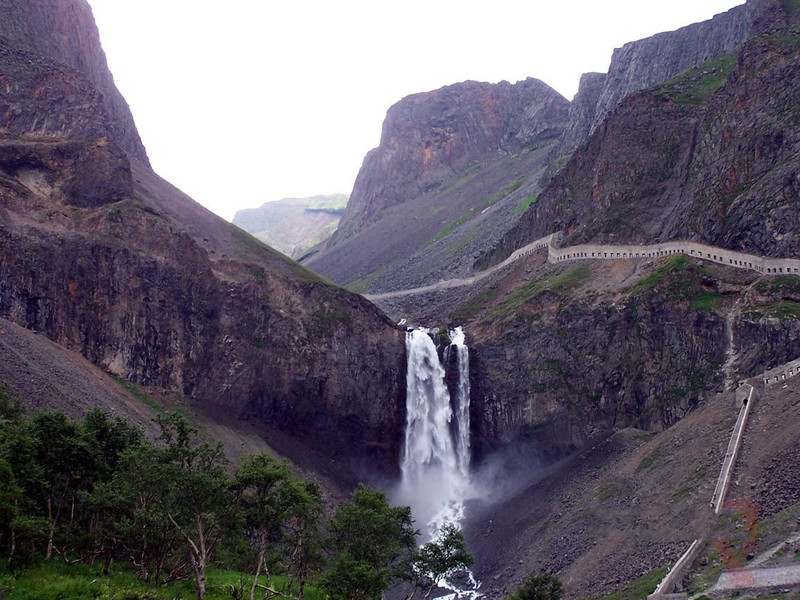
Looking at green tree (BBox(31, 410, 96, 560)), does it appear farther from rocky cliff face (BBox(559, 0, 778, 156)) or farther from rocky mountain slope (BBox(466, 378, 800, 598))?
rocky cliff face (BBox(559, 0, 778, 156))

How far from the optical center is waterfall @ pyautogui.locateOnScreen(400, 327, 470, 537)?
257 feet

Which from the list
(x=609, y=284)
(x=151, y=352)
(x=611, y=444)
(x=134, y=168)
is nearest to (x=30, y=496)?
(x=151, y=352)

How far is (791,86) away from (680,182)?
1482cm

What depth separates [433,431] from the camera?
3329 inches

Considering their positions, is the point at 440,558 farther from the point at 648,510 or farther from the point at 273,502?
the point at 648,510

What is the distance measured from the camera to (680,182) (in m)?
91.1

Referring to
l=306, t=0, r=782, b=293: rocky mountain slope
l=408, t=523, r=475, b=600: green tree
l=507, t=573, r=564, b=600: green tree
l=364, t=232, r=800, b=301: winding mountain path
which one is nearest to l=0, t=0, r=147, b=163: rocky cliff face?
l=306, t=0, r=782, b=293: rocky mountain slope

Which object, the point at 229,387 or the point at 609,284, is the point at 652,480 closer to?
the point at 609,284

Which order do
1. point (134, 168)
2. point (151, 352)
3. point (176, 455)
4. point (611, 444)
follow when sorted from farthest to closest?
point (134, 168) → point (151, 352) → point (611, 444) → point (176, 455)

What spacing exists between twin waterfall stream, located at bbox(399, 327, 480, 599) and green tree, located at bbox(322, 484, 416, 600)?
31811mm

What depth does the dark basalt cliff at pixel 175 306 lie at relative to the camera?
76.1 m

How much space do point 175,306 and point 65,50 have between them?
213 ft

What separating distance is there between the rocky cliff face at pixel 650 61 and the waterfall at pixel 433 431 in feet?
252

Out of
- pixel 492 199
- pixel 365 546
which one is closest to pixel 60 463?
pixel 365 546
